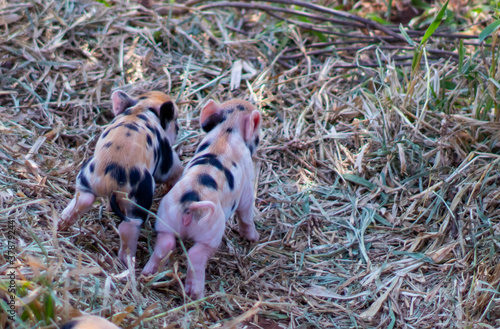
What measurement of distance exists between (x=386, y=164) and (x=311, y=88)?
5.03ft

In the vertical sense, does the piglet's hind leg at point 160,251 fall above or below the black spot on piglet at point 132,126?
below

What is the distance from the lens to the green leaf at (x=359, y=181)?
15.5 feet

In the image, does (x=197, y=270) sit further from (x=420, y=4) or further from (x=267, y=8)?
(x=420, y=4)

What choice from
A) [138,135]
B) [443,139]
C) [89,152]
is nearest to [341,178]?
[443,139]

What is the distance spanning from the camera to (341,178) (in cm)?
488

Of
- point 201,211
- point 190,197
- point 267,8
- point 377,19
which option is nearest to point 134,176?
point 190,197

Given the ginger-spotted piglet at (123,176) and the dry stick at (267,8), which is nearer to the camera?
the ginger-spotted piglet at (123,176)

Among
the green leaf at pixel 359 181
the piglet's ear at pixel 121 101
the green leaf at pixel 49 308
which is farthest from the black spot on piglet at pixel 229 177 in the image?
the green leaf at pixel 49 308

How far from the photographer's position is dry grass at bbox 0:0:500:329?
350 cm

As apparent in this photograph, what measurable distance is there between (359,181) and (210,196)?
67.0 inches

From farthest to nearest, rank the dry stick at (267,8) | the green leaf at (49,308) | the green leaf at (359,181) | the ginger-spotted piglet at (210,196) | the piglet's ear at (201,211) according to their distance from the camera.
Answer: the dry stick at (267,8), the green leaf at (359,181), the ginger-spotted piglet at (210,196), the piglet's ear at (201,211), the green leaf at (49,308)

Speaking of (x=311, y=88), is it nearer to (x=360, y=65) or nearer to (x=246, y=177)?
(x=360, y=65)

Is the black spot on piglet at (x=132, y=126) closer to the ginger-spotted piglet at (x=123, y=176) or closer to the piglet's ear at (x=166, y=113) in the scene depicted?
the ginger-spotted piglet at (x=123, y=176)

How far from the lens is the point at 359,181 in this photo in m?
4.76
